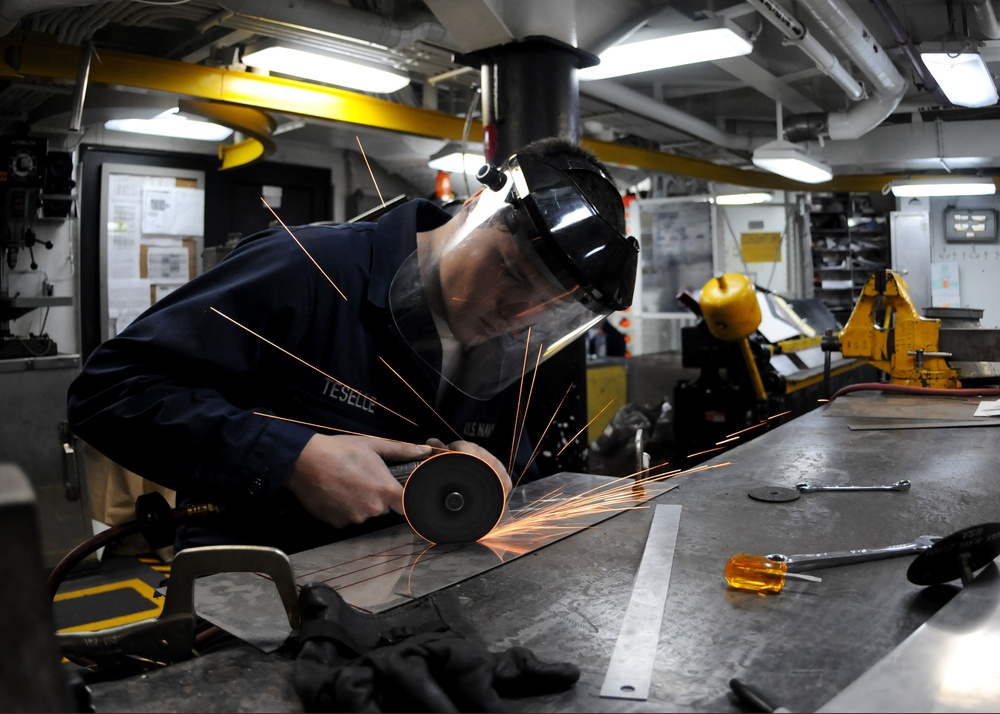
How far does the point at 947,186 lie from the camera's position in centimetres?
861

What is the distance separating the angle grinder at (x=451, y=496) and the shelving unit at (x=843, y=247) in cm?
1020

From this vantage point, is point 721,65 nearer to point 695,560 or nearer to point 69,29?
point 69,29

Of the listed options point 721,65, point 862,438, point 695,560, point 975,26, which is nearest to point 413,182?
point 721,65

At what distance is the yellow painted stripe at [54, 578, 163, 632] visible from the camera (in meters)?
3.87

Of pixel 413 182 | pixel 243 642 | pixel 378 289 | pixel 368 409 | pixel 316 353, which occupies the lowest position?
pixel 243 642

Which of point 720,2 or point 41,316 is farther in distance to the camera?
point 41,316

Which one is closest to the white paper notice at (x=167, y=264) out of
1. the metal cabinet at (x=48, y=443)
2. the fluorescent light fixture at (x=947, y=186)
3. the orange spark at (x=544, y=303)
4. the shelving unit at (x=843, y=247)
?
the metal cabinet at (x=48, y=443)

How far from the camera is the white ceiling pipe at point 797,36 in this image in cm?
385

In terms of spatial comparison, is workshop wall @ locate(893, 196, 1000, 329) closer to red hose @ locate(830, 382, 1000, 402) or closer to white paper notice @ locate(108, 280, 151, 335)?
red hose @ locate(830, 382, 1000, 402)

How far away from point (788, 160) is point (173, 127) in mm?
4838

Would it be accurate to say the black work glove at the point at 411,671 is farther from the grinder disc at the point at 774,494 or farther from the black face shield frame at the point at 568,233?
the grinder disc at the point at 774,494

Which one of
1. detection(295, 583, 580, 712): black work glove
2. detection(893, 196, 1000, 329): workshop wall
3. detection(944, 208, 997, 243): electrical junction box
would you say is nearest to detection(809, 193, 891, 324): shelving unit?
detection(893, 196, 1000, 329): workshop wall

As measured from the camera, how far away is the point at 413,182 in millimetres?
8422

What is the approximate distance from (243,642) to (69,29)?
4.19 m
